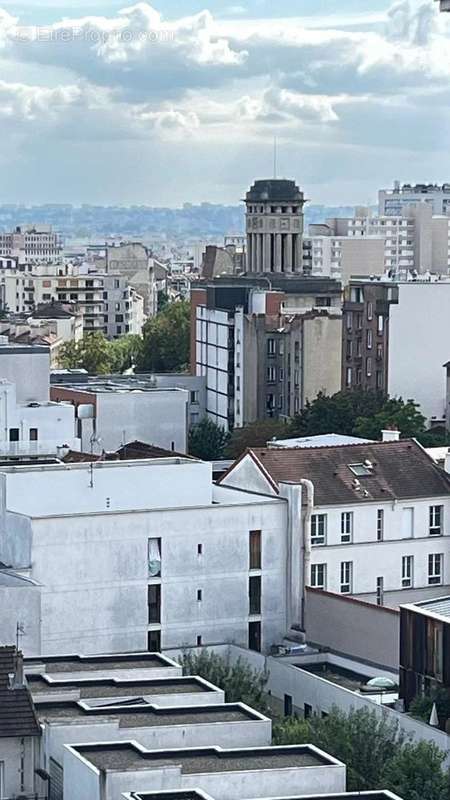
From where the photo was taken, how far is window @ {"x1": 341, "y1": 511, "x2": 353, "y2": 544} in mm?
37219

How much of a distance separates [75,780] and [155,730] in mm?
1677

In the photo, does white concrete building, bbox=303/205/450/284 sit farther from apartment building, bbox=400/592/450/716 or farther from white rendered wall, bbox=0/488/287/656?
apartment building, bbox=400/592/450/716

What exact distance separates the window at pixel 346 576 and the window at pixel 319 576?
444 millimetres

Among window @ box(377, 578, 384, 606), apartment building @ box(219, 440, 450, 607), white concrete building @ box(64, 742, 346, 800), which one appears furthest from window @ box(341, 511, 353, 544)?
white concrete building @ box(64, 742, 346, 800)

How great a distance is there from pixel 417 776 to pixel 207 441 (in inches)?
1525

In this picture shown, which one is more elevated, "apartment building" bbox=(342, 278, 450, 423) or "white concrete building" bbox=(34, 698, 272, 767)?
"apartment building" bbox=(342, 278, 450, 423)

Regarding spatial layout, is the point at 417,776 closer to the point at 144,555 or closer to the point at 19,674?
the point at 19,674

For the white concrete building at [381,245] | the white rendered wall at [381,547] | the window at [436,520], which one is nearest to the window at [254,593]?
the white rendered wall at [381,547]

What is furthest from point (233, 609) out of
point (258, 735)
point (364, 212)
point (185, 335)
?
point (364, 212)

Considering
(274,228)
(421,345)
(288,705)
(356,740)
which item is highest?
(274,228)

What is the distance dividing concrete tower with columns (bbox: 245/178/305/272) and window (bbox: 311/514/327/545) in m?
47.3

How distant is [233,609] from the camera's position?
Result: 35.0 meters

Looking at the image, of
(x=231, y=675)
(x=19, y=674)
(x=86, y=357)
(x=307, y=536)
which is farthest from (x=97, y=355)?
(x=19, y=674)

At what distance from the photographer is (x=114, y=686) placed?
2602cm
